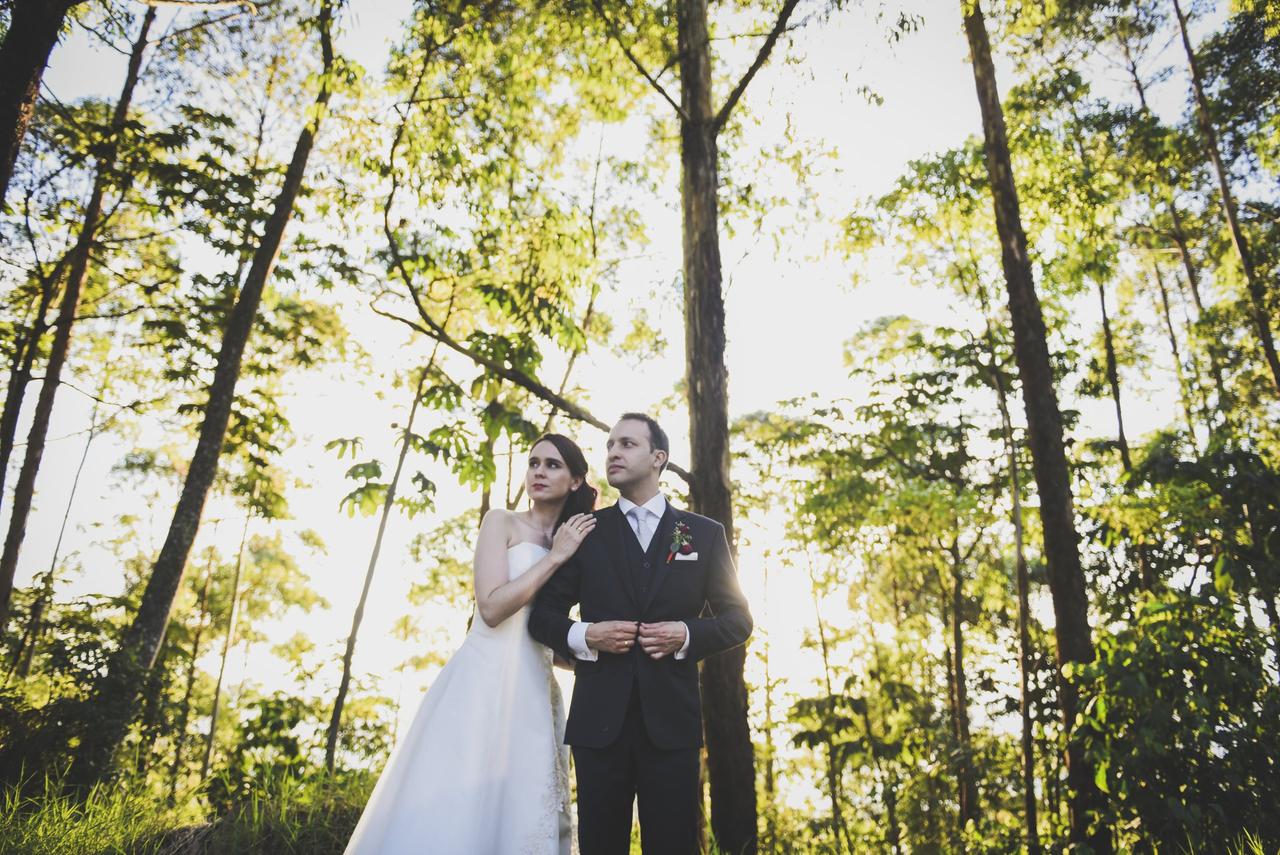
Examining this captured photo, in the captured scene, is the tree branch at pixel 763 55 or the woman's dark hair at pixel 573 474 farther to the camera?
the tree branch at pixel 763 55

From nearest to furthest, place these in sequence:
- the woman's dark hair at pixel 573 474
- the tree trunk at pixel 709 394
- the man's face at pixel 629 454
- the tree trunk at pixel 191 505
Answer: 1. the man's face at pixel 629 454
2. the woman's dark hair at pixel 573 474
3. the tree trunk at pixel 709 394
4. the tree trunk at pixel 191 505

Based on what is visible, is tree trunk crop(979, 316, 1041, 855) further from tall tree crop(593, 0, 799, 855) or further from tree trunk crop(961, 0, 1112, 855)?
tall tree crop(593, 0, 799, 855)

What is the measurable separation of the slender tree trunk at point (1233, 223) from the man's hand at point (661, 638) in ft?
44.5

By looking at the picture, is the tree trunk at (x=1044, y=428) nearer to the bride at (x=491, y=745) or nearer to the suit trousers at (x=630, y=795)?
the suit trousers at (x=630, y=795)

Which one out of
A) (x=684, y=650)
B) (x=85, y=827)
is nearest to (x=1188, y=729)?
(x=684, y=650)

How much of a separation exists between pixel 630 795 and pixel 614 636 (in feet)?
2.03

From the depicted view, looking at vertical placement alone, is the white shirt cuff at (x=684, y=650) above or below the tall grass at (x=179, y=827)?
above

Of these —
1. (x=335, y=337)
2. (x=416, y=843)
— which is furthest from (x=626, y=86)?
(x=335, y=337)

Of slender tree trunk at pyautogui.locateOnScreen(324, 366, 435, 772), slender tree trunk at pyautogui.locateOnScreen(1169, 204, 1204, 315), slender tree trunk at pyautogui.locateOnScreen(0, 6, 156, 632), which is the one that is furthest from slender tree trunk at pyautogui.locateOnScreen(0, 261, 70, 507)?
slender tree trunk at pyautogui.locateOnScreen(1169, 204, 1204, 315)

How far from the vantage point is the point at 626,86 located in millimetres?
6703

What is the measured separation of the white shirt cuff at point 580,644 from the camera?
8.30ft

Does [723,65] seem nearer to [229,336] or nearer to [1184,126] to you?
[229,336]

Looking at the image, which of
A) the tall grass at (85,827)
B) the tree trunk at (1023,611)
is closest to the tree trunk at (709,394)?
the tall grass at (85,827)

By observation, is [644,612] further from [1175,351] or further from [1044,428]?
[1175,351]
